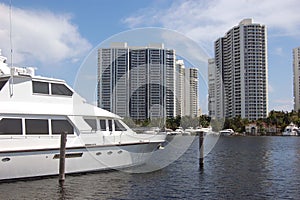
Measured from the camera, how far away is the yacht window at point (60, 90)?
26.0 metres

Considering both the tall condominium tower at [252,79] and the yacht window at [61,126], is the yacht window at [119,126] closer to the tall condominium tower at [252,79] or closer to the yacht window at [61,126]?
the yacht window at [61,126]

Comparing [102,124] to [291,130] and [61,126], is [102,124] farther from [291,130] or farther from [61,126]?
[291,130]

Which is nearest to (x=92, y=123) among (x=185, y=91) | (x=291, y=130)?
(x=185, y=91)

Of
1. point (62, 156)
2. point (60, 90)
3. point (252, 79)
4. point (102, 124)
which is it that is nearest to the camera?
point (62, 156)

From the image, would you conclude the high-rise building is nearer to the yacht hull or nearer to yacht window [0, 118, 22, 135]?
the yacht hull

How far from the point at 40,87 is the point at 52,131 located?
9.92 ft

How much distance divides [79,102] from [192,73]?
8687 mm

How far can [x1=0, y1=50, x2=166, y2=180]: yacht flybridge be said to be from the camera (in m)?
22.6

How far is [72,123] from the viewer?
25625 mm

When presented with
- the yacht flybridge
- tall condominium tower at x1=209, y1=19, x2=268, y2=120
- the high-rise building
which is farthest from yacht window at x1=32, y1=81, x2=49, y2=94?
the high-rise building

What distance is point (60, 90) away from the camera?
1039 inches

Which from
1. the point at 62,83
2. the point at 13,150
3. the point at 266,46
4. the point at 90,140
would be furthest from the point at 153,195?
the point at 266,46

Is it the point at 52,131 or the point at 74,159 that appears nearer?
the point at 52,131

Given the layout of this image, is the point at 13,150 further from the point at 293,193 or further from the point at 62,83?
the point at 293,193
